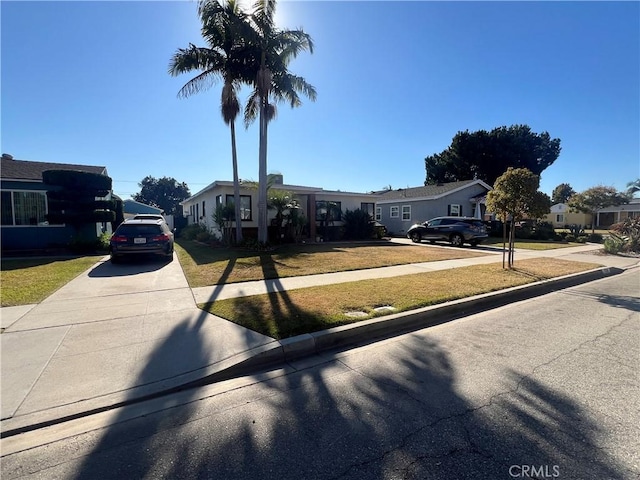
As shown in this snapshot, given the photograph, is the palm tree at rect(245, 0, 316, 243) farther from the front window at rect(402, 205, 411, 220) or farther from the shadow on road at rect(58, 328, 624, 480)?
the front window at rect(402, 205, 411, 220)

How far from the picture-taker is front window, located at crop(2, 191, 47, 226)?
45.2ft

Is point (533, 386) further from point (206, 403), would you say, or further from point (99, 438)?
point (99, 438)

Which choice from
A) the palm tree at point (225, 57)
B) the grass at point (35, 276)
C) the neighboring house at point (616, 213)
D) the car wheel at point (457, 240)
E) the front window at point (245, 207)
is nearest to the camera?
the grass at point (35, 276)

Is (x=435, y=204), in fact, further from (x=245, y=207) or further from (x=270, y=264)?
(x=270, y=264)

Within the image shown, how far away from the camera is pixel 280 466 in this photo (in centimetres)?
224

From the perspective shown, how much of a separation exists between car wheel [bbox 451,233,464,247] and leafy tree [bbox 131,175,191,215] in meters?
64.6

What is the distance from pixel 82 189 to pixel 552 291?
57.4ft

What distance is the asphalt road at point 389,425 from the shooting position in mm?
2238

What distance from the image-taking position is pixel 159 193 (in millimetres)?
71312

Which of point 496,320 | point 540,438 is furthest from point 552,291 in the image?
point 540,438

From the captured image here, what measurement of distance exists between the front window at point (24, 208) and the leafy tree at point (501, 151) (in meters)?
39.3

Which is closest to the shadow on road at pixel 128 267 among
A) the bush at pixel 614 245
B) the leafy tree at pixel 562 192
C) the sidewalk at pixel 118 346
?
the sidewalk at pixel 118 346

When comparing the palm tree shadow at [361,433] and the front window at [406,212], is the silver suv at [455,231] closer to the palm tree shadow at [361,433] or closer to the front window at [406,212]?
the front window at [406,212]
